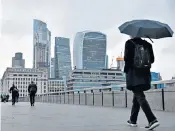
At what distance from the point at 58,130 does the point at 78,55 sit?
175089 mm

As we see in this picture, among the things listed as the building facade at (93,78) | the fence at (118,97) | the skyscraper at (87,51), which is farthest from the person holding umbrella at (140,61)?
the skyscraper at (87,51)

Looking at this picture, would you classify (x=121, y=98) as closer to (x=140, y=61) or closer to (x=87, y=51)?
(x=140, y=61)

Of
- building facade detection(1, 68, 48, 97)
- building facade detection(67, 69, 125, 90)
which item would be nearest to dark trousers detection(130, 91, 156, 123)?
building facade detection(67, 69, 125, 90)

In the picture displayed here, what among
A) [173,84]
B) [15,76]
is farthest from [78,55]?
[173,84]

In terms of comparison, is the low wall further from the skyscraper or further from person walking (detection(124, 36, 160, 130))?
the skyscraper

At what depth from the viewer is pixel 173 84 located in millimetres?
13148

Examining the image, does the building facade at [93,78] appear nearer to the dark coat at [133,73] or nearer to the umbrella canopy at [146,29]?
the umbrella canopy at [146,29]

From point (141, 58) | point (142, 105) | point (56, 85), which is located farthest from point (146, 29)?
point (56, 85)

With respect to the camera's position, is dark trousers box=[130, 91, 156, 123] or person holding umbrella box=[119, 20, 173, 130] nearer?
dark trousers box=[130, 91, 156, 123]

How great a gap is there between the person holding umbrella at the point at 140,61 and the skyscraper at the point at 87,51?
173 m

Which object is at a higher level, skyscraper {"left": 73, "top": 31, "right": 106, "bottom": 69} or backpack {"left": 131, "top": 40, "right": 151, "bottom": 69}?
skyscraper {"left": 73, "top": 31, "right": 106, "bottom": 69}

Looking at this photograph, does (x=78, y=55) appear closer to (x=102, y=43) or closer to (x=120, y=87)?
(x=102, y=43)

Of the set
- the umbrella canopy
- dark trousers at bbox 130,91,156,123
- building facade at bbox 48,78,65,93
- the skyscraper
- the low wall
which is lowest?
building facade at bbox 48,78,65,93

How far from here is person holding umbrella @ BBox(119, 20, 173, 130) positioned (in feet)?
21.6
